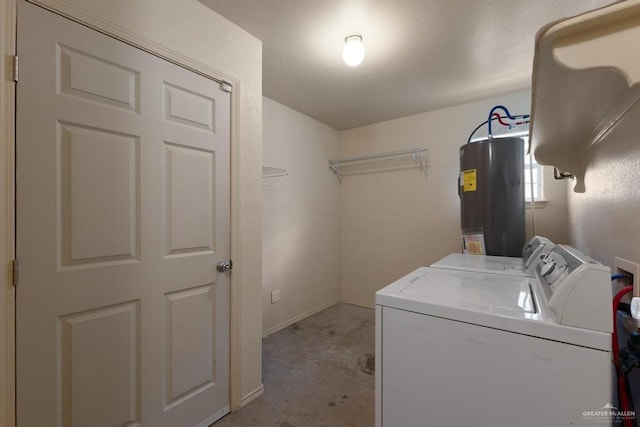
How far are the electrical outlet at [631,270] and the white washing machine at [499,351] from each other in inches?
4.8

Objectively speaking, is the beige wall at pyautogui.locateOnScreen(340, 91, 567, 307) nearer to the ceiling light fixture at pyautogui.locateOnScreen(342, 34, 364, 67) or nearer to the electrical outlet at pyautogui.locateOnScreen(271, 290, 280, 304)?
the electrical outlet at pyautogui.locateOnScreen(271, 290, 280, 304)

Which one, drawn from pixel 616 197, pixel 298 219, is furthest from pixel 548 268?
pixel 298 219

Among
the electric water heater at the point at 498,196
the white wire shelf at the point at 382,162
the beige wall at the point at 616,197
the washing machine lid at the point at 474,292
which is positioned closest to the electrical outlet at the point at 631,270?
the beige wall at the point at 616,197

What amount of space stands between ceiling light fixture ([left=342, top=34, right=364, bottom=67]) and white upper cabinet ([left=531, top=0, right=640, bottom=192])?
1.06 meters

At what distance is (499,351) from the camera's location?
0.78 meters

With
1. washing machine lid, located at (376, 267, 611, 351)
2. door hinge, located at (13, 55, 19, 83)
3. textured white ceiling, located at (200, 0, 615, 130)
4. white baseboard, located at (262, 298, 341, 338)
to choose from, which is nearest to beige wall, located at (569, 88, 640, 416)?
washing machine lid, located at (376, 267, 611, 351)

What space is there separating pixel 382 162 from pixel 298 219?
4.05ft

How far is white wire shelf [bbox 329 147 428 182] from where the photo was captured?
3.07m

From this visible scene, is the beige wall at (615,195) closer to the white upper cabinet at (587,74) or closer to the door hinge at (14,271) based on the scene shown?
the white upper cabinet at (587,74)

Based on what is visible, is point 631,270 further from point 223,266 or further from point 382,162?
point 382,162

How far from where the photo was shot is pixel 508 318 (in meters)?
0.77

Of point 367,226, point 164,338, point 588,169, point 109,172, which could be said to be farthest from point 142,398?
point 367,226

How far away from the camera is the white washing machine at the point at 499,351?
27.0 inches

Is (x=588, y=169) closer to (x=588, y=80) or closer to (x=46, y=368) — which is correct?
Answer: (x=588, y=80)
